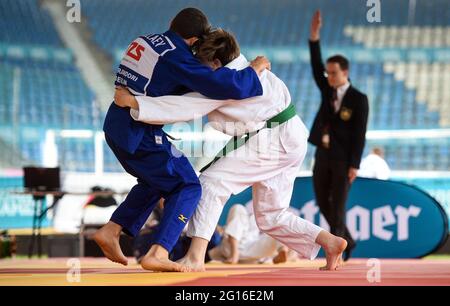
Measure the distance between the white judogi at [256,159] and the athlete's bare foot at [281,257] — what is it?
228 cm

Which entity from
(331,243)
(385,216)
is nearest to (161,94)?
(331,243)

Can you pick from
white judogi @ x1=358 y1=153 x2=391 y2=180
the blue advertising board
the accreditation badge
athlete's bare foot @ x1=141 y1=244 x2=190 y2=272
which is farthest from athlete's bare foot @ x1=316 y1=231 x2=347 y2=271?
white judogi @ x1=358 y1=153 x2=391 y2=180

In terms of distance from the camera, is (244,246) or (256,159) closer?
(256,159)

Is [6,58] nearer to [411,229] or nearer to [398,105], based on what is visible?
[398,105]

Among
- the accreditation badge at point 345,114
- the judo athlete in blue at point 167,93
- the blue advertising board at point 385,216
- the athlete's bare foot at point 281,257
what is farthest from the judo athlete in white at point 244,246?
the judo athlete in blue at point 167,93

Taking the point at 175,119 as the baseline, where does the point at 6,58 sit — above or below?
above

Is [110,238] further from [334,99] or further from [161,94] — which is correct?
[334,99]

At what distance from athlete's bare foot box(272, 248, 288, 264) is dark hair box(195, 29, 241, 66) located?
2695 mm

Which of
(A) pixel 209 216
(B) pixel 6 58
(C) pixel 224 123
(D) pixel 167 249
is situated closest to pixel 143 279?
(D) pixel 167 249

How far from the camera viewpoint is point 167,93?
302 centimetres

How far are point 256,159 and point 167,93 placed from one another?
0.46 metres

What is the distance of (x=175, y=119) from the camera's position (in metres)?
2.95

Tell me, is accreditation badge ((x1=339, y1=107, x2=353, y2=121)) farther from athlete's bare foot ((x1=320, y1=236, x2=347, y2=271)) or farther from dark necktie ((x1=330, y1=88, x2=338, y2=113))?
athlete's bare foot ((x1=320, y1=236, x2=347, y2=271))

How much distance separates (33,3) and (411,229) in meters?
7.17
